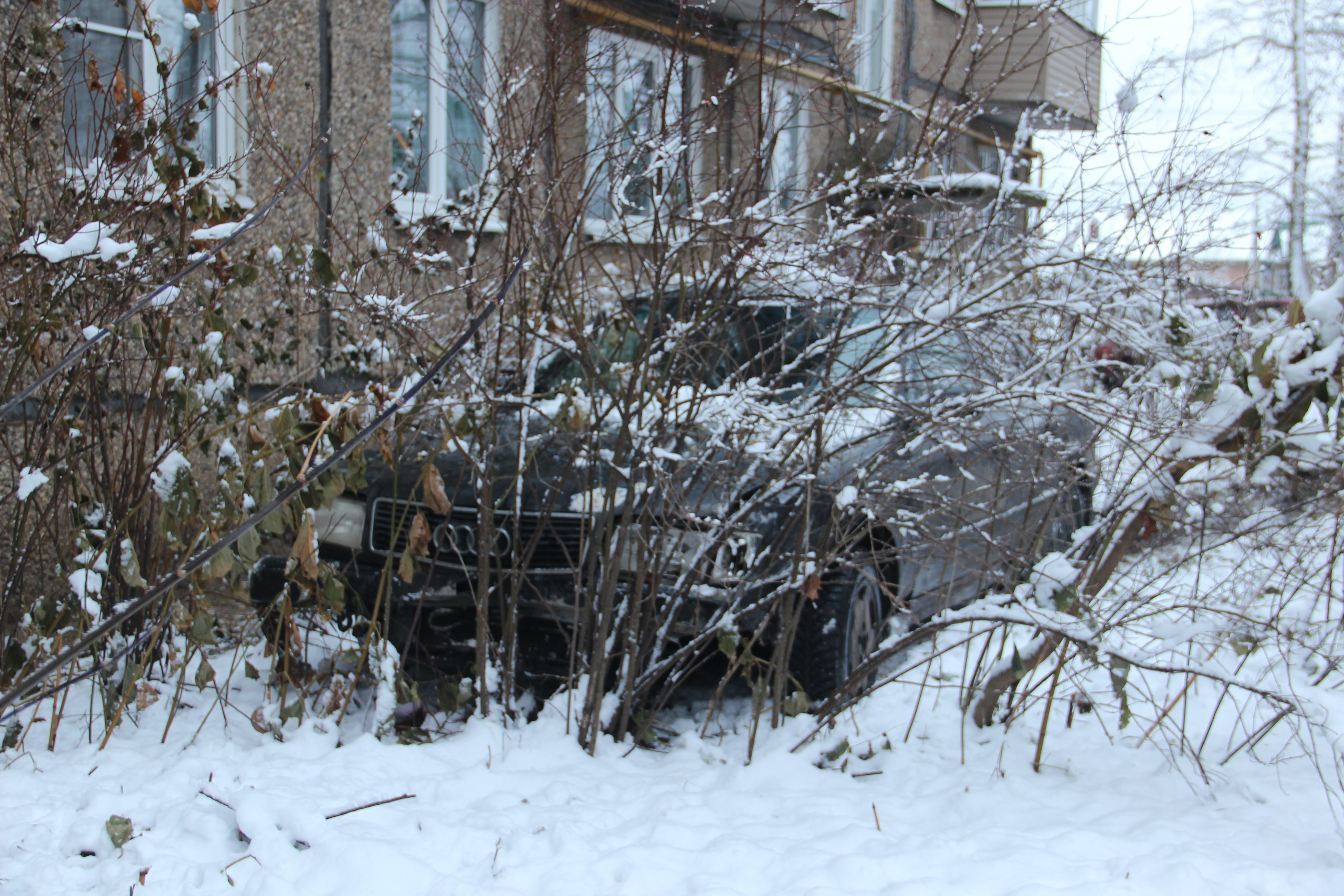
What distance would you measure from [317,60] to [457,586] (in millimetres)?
4730

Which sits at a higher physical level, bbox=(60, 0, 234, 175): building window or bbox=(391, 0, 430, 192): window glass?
bbox=(391, 0, 430, 192): window glass

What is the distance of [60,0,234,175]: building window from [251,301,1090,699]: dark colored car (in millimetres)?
1269

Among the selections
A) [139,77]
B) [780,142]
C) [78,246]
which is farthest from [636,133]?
[139,77]

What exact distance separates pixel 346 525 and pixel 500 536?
0.87m

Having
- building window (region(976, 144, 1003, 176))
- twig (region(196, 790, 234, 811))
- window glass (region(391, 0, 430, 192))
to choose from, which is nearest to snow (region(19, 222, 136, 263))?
twig (region(196, 790, 234, 811))

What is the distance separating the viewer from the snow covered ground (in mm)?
2598

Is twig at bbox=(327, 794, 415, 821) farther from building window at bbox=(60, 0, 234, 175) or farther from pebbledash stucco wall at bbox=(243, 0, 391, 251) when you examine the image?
pebbledash stucco wall at bbox=(243, 0, 391, 251)

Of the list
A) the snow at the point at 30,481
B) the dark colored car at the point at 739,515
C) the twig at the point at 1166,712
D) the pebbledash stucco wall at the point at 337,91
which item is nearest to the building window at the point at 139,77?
the pebbledash stucco wall at the point at 337,91

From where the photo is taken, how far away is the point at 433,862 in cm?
267

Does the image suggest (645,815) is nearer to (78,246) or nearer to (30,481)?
(30,481)

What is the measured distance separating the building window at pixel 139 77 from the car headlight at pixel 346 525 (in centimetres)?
140

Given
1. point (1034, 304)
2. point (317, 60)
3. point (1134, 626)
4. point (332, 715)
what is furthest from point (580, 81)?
point (317, 60)

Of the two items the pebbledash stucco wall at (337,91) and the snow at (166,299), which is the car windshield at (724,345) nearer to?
the snow at (166,299)

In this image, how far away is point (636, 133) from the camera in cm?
343
